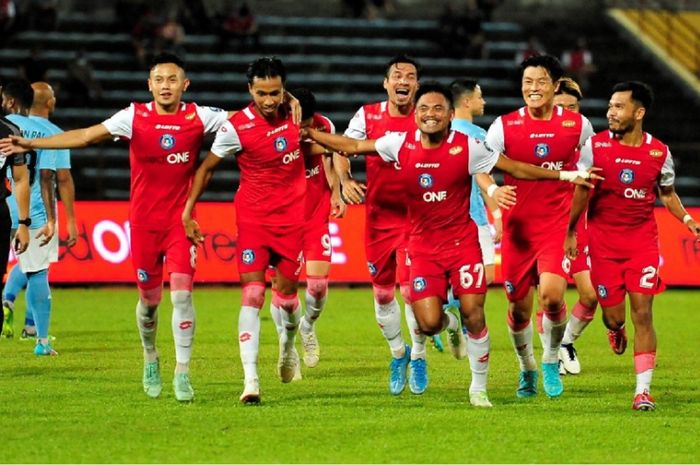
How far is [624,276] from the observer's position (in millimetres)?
11062

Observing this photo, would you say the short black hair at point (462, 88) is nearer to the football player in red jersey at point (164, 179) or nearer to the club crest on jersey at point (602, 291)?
the club crest on jersey at point (602, 291)

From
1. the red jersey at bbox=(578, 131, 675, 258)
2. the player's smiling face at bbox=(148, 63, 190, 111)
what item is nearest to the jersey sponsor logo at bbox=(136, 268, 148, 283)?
the player's smiling face at bbox=(148, 63, 190, 111)

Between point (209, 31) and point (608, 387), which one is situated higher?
point (209, 31)

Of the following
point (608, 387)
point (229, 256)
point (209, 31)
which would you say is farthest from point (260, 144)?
point (209, 31)

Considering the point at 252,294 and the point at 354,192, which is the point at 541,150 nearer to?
the point at 354,192

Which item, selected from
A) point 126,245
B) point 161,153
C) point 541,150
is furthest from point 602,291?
point 126,245

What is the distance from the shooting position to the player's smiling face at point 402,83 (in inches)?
475

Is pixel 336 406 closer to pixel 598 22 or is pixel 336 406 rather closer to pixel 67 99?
pixel 67 99

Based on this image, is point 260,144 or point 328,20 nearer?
point 260,144

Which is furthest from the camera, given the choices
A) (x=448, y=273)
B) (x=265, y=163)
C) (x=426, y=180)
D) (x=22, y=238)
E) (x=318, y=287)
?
(x=318, y=287)

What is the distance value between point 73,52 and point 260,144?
2043 cm

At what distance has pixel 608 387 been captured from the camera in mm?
12281

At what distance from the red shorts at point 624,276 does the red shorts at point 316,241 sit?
284 cm

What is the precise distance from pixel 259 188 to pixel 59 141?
1536 mm
